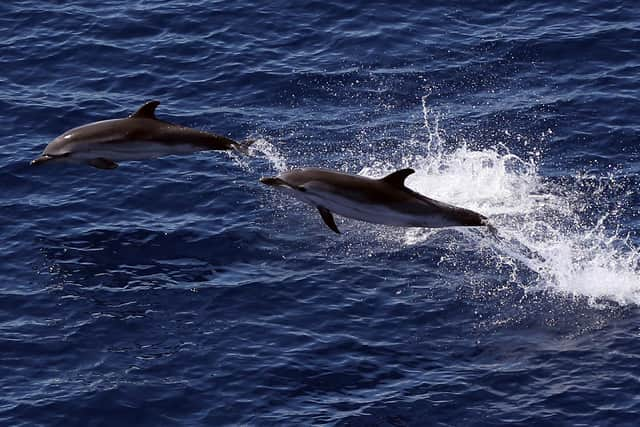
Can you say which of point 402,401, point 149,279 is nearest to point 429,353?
point 402,401

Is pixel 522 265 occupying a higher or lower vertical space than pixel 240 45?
lower

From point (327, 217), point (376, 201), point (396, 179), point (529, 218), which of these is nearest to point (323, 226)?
point (529, 218)

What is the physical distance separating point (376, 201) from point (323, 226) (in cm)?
546

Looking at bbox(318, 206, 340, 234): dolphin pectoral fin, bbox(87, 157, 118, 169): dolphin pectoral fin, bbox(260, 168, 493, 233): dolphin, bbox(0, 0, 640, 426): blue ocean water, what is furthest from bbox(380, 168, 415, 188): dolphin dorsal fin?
bbox(87, 157, 118, 169): dolphin pectoral fin

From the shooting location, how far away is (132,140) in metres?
29.8

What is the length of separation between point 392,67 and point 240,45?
189 inches

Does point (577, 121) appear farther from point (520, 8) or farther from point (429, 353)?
point (429, 353)

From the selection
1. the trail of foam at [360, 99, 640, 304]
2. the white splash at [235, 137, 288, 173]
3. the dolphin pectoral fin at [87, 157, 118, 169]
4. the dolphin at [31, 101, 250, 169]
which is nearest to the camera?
the trail of foam at [360, 99, 640, 304]

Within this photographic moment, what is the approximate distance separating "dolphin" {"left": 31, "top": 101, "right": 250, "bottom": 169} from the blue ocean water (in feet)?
7.86


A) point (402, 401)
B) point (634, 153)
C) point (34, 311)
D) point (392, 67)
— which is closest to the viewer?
point (402, 401)

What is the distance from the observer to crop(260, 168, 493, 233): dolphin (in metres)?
27.0

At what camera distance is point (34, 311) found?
28938mm

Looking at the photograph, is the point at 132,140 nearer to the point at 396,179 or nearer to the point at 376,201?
the point at 376,201

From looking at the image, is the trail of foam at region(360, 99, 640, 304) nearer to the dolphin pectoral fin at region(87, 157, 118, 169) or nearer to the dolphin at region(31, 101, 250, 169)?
the dolphin at region(31, 101, 250, 169)
